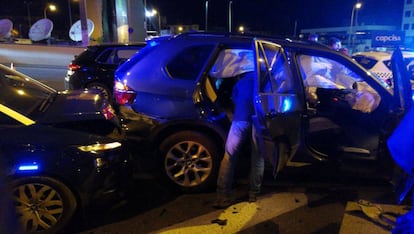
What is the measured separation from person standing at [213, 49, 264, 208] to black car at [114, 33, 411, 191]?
0.32 m

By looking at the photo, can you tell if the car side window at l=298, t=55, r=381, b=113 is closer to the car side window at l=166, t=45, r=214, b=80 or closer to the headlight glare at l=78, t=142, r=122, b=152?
the car side window at l=166, t=45, r=214, b=80

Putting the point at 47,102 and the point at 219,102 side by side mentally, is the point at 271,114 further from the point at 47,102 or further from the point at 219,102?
the point at 47,102

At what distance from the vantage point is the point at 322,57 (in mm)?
4543

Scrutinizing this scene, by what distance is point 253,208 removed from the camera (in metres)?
4.37

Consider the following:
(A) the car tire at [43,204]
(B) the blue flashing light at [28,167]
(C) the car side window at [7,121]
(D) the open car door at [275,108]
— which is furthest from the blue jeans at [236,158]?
(C) the car side window at [7,121]

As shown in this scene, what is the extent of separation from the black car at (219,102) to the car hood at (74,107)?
391mm

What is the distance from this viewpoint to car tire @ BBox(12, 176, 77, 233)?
140 inches

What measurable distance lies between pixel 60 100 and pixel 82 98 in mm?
261

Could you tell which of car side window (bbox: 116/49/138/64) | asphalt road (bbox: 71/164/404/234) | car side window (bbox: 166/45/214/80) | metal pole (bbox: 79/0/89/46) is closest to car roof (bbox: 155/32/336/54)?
car side window (bbox: 166/45/214/80)

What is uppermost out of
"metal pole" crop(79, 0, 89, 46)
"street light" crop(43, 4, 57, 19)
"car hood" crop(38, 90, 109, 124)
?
"street light" crop(43, 4, 57, 19)

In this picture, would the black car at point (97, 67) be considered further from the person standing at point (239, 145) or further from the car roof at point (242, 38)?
the person standing at point (239, 145)

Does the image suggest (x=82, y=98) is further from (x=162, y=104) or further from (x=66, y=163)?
(x=66, y=163)

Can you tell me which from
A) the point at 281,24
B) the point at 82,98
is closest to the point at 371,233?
the point at 82,98

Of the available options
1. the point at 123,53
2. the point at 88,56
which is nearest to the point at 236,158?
the point at 88,56
